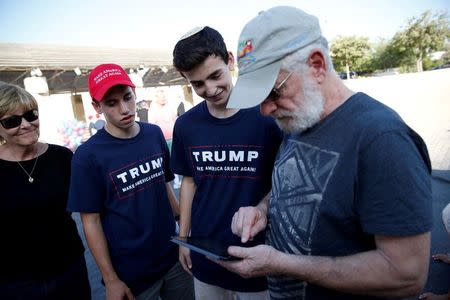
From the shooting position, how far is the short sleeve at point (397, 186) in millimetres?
1007

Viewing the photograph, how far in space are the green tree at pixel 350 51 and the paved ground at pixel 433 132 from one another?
20805 mm

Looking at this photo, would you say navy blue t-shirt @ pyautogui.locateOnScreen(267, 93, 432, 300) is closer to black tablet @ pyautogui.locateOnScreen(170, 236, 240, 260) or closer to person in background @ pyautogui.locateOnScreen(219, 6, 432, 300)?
person in background @ pyautogui.locateOnScreen(219, 6, 432, 300)

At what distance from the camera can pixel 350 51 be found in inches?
1598

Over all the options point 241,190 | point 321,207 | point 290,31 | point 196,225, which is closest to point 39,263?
point 196,225

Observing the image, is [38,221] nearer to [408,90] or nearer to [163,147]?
[163,147]

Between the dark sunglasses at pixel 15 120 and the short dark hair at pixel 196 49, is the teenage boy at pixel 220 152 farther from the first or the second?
the dark sunglasses at pixel 15 120

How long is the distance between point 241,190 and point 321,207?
787 millimetres

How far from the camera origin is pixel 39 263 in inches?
86.7

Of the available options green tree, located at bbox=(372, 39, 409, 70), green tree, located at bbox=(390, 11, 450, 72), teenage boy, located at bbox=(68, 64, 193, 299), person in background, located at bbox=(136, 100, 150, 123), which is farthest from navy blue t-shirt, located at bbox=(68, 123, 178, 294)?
green tree, located at bbox=(372, 39, 409, 70)

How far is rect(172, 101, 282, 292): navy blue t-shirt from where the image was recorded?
75.2 inches

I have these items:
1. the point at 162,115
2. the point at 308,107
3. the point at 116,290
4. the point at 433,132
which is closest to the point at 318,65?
the point at 308,107

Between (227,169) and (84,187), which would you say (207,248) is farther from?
(84,187)

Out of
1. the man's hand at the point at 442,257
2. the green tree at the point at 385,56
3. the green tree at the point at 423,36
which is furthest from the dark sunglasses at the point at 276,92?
the green tree at the point at 385,56

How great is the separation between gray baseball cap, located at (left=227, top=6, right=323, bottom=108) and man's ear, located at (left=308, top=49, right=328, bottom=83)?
5 cm
